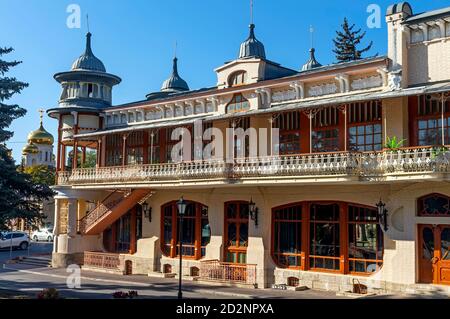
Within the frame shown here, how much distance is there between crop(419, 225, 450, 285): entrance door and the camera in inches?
727

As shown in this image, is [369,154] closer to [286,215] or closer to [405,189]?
[405,189]

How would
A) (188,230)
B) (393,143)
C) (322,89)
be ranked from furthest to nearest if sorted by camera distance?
(188,230), (322,89), (393,143)

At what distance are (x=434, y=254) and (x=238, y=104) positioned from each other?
36.4ft

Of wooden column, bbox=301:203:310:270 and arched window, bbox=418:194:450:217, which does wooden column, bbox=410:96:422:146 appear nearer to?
arched window, bbox=418:194:450:217

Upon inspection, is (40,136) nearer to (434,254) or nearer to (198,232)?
(198,232)

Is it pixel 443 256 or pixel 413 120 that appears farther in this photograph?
pixel 413 120

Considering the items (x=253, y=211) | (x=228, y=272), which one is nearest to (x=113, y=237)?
(x=228, y=272)

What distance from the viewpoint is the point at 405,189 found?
→ 19.2 metres

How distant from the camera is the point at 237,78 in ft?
84.2

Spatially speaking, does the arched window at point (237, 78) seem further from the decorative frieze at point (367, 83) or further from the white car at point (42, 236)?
the white car at point (42, 236)

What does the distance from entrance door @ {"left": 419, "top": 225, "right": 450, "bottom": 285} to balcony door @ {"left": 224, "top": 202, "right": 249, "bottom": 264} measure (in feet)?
26.5

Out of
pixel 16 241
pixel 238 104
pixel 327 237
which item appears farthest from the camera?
pixel 16 241
